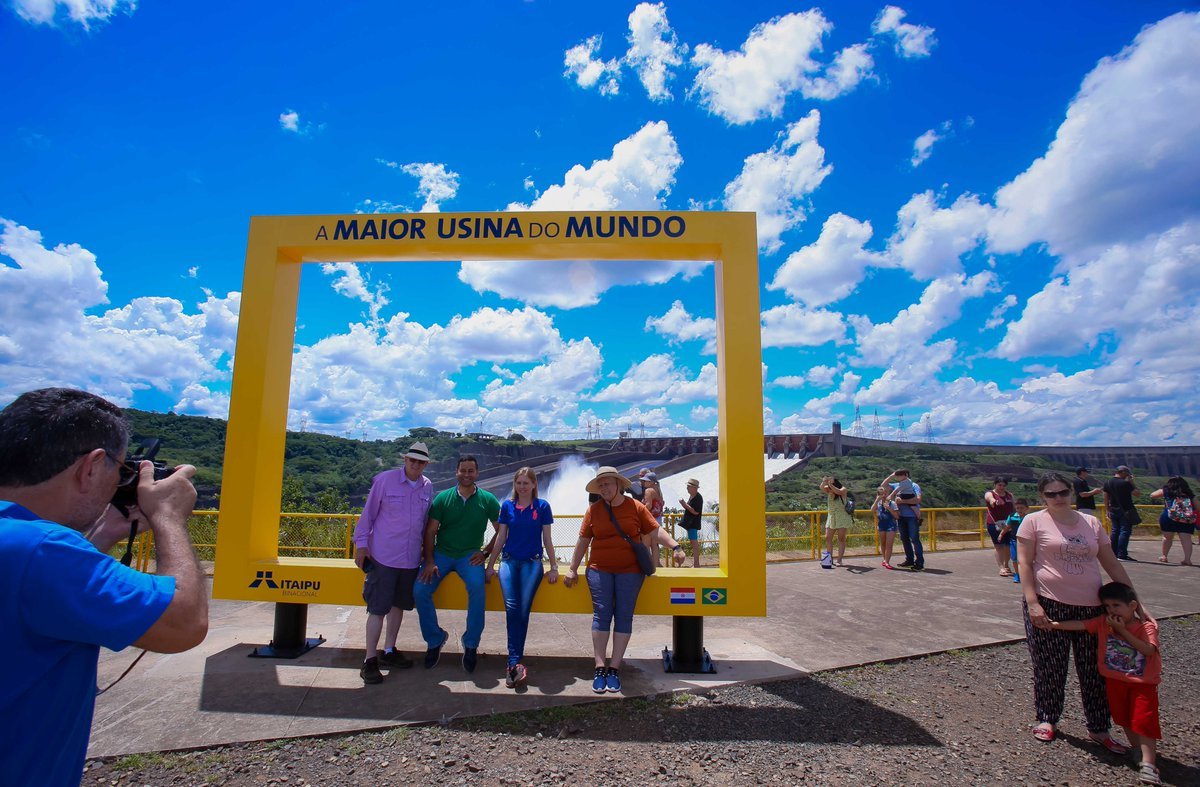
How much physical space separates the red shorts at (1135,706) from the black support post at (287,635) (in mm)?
5767

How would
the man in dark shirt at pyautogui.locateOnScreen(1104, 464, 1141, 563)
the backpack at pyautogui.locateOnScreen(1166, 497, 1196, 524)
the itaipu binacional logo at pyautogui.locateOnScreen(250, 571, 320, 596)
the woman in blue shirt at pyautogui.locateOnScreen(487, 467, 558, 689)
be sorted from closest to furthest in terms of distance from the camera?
the woman in blue shirt at pyautogui.locateOnScreen(487, 467, 558, 689) → the itaipu binacional logo at pyautogui.locateOnScreen(250, 571, 320, 596) → the backpack at pyautogui.locateOnScreen(1166, 497, 1196, 524) → the man in dark shirt at pyautogui.locateOnScreen(1104, 464, 1141, 563)

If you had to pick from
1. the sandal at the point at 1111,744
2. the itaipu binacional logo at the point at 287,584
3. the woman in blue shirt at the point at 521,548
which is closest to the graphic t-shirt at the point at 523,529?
the woman in blue shirt at the point at 521,548

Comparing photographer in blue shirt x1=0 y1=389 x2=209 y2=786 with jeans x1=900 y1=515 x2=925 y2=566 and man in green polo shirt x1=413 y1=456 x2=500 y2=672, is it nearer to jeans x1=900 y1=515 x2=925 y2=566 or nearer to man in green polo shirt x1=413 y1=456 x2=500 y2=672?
man in green polo shirt x1=413 y1=456 x2=500 y2=672

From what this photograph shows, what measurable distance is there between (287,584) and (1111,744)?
5853 millimetres

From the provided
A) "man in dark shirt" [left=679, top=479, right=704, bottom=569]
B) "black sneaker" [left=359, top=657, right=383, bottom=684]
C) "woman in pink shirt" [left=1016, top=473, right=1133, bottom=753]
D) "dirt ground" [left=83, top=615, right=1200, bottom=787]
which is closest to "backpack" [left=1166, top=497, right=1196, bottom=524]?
"dirt ground" [left=83, top=615, right=1200, bottom=787]

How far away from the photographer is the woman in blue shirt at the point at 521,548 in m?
4.46

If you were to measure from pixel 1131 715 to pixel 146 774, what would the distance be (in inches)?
216

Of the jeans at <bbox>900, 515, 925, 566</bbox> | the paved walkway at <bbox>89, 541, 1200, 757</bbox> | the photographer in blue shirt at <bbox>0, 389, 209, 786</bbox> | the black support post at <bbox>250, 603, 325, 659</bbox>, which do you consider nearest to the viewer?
the photographer in blue shirt at <bbox>0, 389, 209, 786</bbox>

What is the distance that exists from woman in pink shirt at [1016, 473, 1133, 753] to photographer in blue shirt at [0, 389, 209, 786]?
171 inches

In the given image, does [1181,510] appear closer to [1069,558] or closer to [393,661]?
[1069,558]

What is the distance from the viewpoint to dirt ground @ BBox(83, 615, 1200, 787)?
310 centimetres

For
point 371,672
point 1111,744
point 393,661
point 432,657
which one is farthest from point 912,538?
point 371,672

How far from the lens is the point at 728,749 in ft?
11.1

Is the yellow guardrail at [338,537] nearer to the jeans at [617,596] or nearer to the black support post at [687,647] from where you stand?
the jeans at [617,596]
